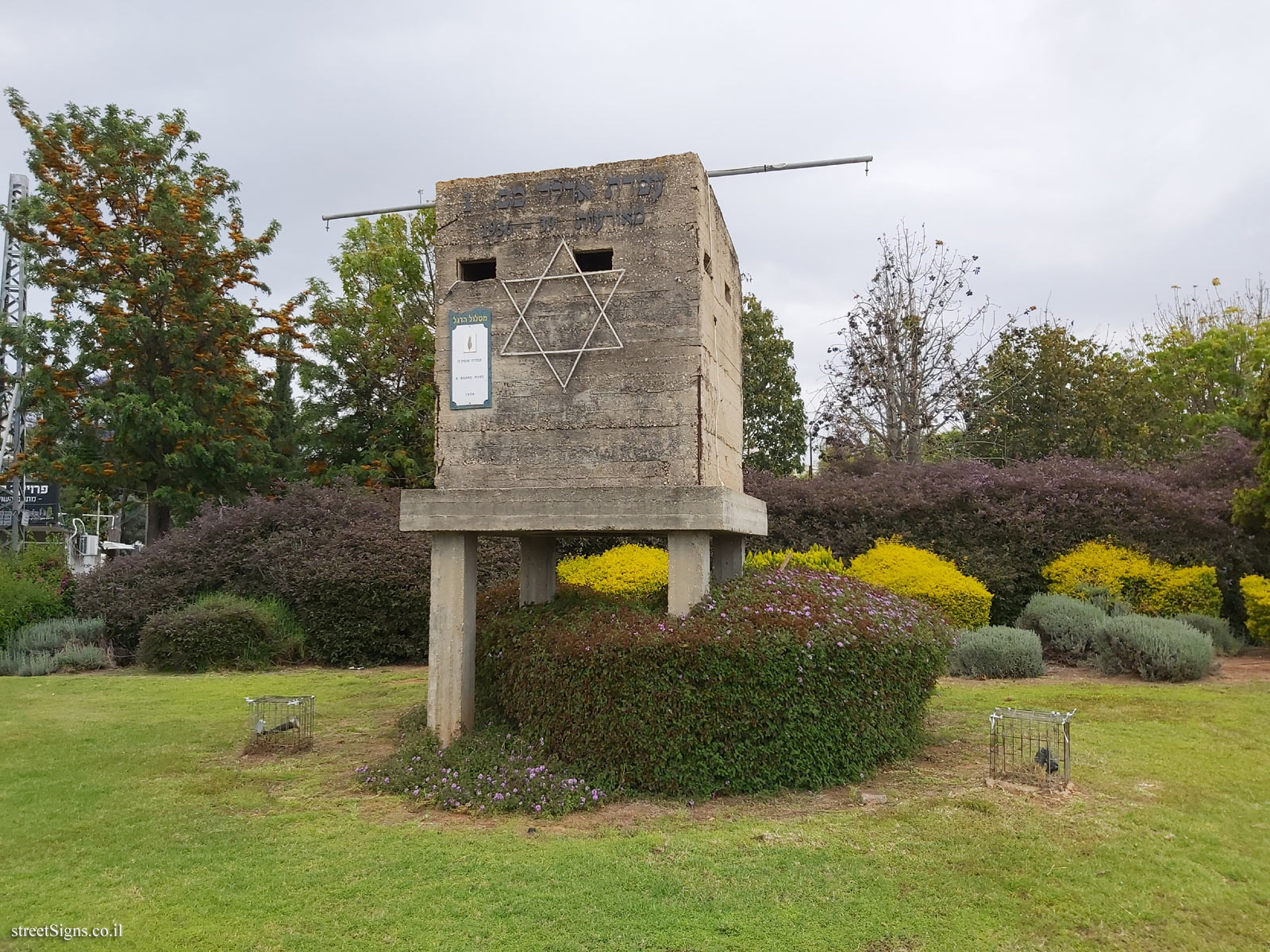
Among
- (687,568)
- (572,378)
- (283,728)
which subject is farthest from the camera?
(283,728)

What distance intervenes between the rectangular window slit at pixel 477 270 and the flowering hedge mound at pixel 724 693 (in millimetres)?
3257

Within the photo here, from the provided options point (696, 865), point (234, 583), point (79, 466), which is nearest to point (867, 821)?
point (696, 865)

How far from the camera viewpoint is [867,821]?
19.3ft

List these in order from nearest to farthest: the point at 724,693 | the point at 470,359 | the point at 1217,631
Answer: the point at 724,693 → the point at 470,359 → the point at 1217,631

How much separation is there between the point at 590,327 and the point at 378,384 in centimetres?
1953

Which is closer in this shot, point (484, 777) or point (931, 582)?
point (484, 777)

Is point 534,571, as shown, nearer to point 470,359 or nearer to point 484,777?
point 470,359

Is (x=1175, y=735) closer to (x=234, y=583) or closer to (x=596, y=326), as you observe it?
(x=596, y=326)

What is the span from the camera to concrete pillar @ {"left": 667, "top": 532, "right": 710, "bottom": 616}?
710 cm

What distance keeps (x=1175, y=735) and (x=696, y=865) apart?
18.0 ft

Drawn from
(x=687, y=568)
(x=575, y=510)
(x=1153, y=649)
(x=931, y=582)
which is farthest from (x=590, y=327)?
(x=1153, y=649)

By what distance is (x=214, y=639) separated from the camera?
14.4 metres

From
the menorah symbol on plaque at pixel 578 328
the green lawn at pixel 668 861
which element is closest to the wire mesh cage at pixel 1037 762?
the green lawn at pixel 668 861

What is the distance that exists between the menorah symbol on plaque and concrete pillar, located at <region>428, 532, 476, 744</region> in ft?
5.42
